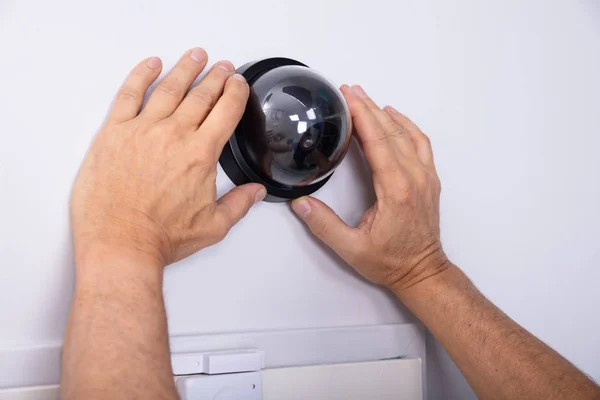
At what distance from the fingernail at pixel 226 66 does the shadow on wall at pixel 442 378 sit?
540 mm

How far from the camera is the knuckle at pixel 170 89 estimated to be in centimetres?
74

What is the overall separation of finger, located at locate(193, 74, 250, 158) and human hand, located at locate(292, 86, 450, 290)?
16cm

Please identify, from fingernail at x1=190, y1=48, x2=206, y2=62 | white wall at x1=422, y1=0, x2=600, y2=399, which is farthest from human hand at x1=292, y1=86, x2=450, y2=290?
fingernail at x1=190, y1=48, x2=206, y2=62

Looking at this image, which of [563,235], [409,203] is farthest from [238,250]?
[563,235]

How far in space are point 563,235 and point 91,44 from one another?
86 cm

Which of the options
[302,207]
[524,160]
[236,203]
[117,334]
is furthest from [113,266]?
[524,160]

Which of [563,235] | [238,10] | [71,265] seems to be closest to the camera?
[71,265]

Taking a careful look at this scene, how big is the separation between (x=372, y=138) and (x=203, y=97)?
0.25 meters

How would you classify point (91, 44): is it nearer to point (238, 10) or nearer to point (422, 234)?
point (238, 10)

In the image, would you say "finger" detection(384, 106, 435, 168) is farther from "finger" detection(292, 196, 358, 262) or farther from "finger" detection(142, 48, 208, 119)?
"finger" detection(142, 48, 208, 119)

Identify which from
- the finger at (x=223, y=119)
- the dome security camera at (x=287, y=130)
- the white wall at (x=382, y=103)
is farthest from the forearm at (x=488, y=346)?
the finger at (x=223, y=119)

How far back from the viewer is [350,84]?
0.91 metres

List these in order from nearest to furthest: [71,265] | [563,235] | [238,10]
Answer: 1. [71,265]
2. [238,10]
3. [563,235]

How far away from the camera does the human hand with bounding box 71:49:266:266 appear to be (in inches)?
26.4
